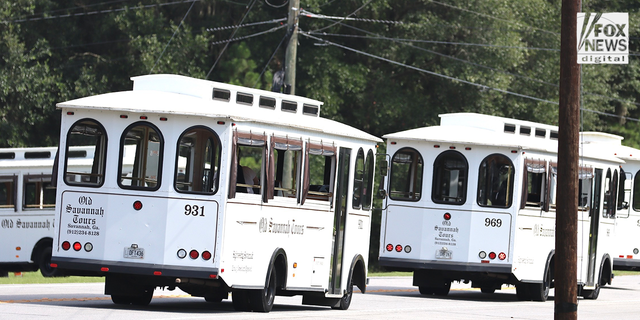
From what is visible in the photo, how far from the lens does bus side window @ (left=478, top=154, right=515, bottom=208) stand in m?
20.2

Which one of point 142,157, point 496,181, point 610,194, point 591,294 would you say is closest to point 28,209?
point 496,181

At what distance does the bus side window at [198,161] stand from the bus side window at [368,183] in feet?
12.8

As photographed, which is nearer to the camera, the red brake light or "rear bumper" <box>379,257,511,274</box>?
the red brake light

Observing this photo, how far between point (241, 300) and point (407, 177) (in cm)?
632

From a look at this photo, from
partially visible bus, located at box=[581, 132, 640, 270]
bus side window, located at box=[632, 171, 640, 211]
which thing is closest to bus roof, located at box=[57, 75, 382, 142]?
partially visible bus, located at box=[581, 132, 640, 270]

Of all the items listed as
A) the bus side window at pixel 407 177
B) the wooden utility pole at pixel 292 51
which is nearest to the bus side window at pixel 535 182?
the bus side window at pixel 407 177

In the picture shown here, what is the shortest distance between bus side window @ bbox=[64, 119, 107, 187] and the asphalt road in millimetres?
1654

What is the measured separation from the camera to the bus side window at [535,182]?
20672 millimetres

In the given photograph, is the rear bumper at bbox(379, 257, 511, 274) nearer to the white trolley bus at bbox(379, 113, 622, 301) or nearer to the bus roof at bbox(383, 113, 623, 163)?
the white trolley bus at bbox(379, 113, 622, 301)

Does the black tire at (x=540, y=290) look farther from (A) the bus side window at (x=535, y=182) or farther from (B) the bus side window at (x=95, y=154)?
(B) the bus side window at (x=95, y=154)

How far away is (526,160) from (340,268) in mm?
5226

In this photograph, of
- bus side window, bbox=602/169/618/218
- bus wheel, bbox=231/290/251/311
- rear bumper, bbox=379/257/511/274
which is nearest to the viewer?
bus wheel, bbox=231/290/251/311

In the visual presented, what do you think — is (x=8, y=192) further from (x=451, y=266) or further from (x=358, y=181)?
(x=358, y=181)

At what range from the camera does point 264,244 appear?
1488cm
